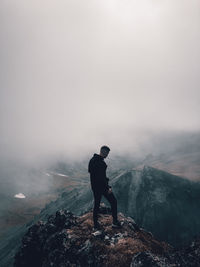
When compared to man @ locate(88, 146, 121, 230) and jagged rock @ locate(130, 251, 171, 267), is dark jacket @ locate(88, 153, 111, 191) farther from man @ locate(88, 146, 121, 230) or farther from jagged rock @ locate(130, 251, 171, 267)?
jagged rock @ locate(130, 251, 171, 267)

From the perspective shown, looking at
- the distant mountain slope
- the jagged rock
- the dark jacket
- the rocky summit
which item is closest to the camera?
the jagged rock

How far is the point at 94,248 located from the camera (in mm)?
10008

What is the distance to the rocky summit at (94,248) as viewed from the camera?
854 centimetres

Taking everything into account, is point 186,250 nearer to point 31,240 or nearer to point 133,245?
point 133,245

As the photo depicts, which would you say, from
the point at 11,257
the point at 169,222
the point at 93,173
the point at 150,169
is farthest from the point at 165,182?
the point at 93,173

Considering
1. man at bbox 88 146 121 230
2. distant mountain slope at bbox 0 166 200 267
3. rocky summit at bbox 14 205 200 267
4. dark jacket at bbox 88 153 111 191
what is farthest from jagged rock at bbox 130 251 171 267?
distant mountain slope at bbox 0 166 200 267

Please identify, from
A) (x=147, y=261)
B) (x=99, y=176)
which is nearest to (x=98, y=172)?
(x=99, y=176)

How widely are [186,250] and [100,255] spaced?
4.24 m

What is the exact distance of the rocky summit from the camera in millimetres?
8539

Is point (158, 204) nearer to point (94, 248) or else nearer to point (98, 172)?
point (94, 248)

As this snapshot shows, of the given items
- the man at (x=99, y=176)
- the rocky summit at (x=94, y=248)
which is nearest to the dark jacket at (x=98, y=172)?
the man at (x=99, y=176)

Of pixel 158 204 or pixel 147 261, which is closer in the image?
pixel 147 261

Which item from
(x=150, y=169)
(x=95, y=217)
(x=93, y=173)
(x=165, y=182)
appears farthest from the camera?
(x=150, y=169)

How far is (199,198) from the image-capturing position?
52.8 meters
